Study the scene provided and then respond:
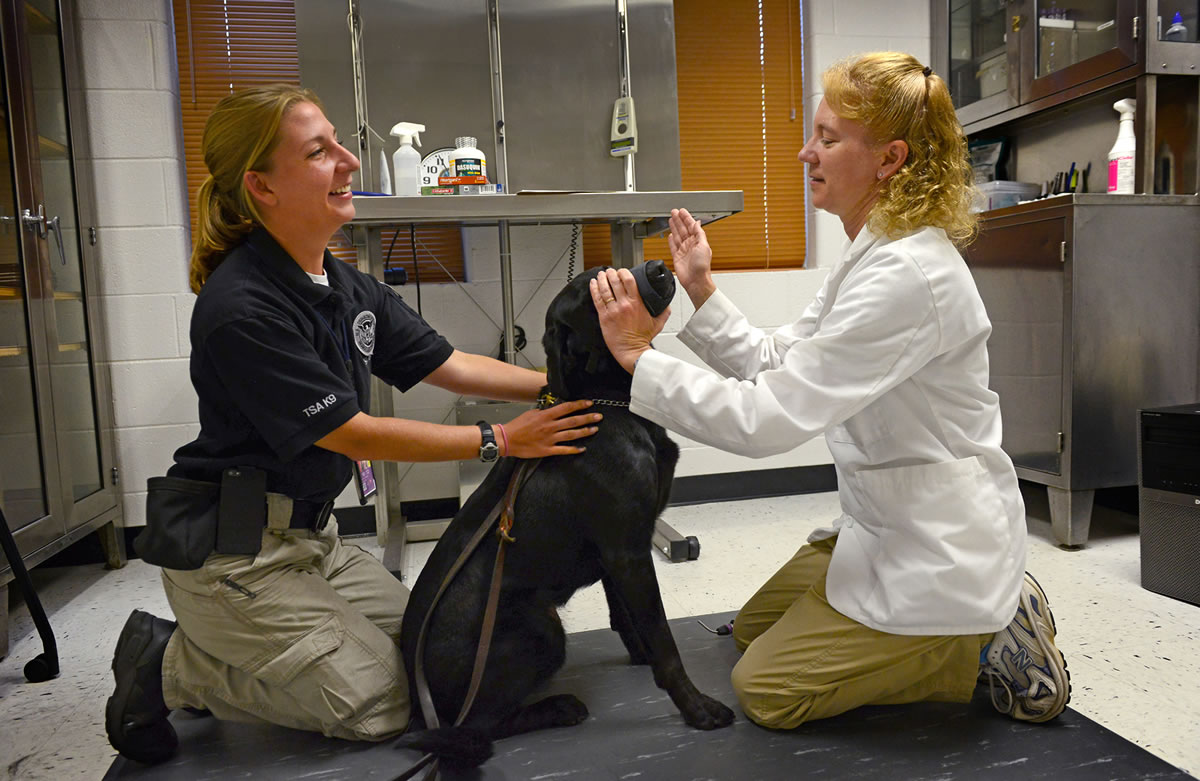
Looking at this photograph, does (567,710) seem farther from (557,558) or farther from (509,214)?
(509,214)

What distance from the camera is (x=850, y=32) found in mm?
3469

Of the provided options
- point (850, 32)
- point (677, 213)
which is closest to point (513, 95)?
point (850, 32)

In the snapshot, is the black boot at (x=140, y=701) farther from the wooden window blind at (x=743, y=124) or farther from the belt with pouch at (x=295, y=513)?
the wooden window blind at (x=743, y=124)

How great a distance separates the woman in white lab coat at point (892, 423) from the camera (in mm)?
1250

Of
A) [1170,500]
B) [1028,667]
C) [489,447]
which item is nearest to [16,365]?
[489,447]

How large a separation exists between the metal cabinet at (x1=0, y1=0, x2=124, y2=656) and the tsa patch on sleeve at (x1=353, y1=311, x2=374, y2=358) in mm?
1329

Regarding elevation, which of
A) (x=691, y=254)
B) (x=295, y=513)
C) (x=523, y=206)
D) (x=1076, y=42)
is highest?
(x=1076, y=42)

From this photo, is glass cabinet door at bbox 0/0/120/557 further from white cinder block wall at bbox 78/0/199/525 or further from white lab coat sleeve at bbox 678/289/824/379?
white lab coat sleeve at bbox 678/289/824/379

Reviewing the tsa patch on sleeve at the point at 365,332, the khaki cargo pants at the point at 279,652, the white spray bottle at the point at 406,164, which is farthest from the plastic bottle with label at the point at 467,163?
the khaki cargo pants at the point at 279,652

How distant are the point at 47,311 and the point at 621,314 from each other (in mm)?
2250

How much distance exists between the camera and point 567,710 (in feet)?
4.61

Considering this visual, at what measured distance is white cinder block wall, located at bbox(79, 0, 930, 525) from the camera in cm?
295

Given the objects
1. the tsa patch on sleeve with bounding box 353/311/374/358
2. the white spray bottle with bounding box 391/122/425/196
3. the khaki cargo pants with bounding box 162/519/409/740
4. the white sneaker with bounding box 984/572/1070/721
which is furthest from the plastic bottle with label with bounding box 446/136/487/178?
the white sneaker with bounding box 984/572/1070/721

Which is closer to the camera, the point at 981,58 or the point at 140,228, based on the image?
the point at 140,228
